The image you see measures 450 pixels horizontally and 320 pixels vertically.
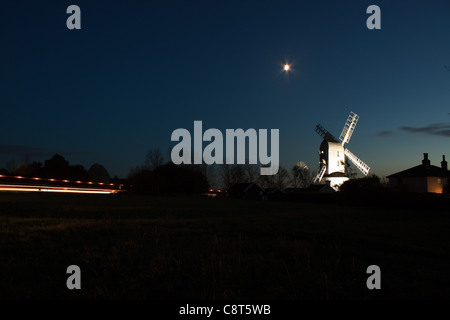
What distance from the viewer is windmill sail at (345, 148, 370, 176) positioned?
2820 inches

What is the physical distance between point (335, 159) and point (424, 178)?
18961 millimetres

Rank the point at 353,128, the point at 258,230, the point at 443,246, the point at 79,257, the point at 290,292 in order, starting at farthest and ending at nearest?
1. the point at 353,128
2. the point at 258,230
3. the point at 443,246
4. the point at 79,257
5. the point at 290,292

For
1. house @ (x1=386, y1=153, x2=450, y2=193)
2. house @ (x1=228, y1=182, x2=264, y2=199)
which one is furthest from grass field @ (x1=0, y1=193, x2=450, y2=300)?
house @ (x1=228, y1=182, x2=264, y2=199)

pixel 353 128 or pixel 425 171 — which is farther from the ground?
pixel 353 128

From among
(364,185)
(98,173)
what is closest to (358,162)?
(364,185)

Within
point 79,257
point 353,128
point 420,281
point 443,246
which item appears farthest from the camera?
point 353,128

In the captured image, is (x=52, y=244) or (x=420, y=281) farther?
(x=52, y=244)

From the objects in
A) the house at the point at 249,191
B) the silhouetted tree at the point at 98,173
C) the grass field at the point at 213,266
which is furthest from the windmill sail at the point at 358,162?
the silhouetted tree at the point at 98,173

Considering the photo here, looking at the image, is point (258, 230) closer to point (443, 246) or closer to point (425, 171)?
point (443, 246)

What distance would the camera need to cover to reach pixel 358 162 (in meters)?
72.8

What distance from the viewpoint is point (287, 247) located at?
8.41 meters

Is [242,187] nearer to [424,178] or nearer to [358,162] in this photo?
[358,162]
